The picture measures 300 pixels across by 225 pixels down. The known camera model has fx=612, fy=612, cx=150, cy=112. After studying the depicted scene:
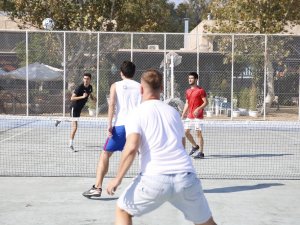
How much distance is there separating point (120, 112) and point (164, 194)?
3409 millimetres

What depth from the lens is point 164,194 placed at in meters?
4.50

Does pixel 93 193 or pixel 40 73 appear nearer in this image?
pixel 93 193

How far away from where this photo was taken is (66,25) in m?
25.6

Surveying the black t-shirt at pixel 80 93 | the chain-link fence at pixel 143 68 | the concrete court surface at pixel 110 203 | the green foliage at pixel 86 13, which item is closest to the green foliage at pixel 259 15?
the chain-link fence at pixel 143 68

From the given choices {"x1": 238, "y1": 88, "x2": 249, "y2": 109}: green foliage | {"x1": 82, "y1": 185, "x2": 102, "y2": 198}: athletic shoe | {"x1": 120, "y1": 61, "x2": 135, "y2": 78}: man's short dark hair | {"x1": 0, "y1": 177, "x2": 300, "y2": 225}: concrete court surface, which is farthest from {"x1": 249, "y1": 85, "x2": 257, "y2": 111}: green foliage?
{"x1": 82, "y1": 185, "x2": 102, "y2": 198}: athletic shoe

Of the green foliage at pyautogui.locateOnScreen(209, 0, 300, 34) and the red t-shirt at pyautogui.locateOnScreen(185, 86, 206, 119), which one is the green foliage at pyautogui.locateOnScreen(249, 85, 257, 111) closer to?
the green foliage at pyautogui.locateOnScreen(209, 0, 300, 34)

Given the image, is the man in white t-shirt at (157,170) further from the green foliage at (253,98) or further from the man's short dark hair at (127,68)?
the green foliage at (253,98)

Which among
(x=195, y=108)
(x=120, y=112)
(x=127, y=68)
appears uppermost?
(x=127, y=68)

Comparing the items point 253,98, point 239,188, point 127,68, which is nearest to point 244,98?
point 253,98

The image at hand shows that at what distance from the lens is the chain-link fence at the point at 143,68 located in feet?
68.0

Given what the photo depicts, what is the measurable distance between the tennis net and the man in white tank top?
1.78 meters

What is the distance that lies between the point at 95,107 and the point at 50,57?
2.29m

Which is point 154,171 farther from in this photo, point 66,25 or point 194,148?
point 66,25

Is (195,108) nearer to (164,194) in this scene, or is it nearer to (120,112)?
(120,112)
